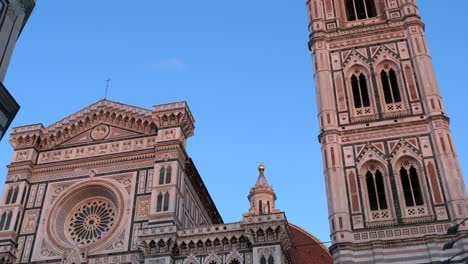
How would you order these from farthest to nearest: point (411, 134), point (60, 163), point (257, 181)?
point (257, 181), point (60, 163), point (411, 134)

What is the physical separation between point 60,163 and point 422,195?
64.3ft

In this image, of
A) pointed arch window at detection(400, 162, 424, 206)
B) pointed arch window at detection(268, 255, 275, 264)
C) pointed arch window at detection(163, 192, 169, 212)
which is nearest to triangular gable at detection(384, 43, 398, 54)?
pointed arch window at detection(400, 162, 424, 206)

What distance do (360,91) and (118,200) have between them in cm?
1426

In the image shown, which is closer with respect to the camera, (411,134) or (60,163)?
(411,134)

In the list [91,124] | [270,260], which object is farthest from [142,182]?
[270,260]

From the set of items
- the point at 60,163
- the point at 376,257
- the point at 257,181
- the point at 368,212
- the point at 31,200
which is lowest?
the point at 376,257

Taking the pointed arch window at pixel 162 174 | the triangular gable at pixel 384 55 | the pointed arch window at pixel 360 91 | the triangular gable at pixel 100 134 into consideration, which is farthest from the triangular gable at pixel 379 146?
the triangular gable at pixel 100 134

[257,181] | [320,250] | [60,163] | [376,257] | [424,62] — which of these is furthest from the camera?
[320,250]

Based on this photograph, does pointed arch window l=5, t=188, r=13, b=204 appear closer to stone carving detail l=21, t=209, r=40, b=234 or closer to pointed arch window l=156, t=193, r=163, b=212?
stone carving detail l=21, t=209, r=40, b=234

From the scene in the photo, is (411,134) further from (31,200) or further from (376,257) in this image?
(31,200)

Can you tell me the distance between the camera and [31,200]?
30359 millimetres

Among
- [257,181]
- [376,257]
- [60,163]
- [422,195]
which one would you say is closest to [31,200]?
[60,163]

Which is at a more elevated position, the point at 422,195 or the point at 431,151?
the point at 431,151

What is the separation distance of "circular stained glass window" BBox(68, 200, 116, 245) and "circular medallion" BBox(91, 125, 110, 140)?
3.94 meters
